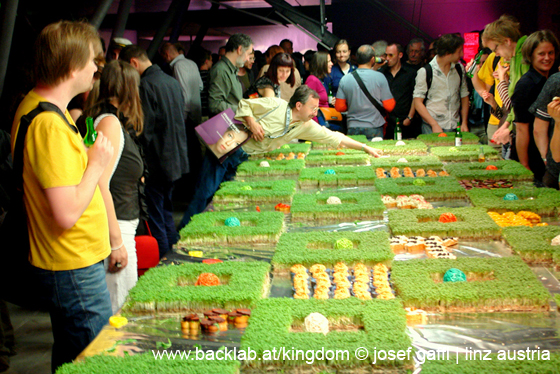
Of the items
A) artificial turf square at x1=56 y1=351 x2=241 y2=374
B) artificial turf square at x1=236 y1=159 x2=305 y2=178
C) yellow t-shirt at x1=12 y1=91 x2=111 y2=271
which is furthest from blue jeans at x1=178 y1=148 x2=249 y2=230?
artificial turf square at x1=56 y1=351 x2=241 y2=374

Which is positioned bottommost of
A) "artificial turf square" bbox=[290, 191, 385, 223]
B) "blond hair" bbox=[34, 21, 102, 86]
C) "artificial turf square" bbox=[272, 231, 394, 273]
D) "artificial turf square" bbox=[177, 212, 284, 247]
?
"artificial turf square" bbox=[272, 231, 394, 273]

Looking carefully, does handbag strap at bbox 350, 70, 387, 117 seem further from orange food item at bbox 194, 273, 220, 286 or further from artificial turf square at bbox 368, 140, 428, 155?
orange food item at bbox 194, 273, 220, 286

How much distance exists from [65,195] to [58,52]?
0.52 metres

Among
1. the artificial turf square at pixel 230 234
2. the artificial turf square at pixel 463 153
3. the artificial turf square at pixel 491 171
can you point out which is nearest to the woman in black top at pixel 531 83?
the artificial turf square at pixel 491 171

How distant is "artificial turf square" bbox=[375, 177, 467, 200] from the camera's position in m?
3.52

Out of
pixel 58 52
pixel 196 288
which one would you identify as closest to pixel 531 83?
pixel 196 288

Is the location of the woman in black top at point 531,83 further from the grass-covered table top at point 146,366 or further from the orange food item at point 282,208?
the grass-covered table top at point 146,366

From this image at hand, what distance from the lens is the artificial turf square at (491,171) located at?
3.95m

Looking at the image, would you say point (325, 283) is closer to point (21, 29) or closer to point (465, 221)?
point (465, 221)

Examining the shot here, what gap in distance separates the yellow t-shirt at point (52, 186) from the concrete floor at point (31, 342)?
167 centimetres

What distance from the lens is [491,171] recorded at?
4062 mm

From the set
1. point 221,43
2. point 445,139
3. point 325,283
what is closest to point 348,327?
point 325,283

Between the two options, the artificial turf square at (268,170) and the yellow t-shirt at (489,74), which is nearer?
the artificial turf square at (268,170)

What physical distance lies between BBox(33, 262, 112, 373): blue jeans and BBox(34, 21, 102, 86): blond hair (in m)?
0.73
